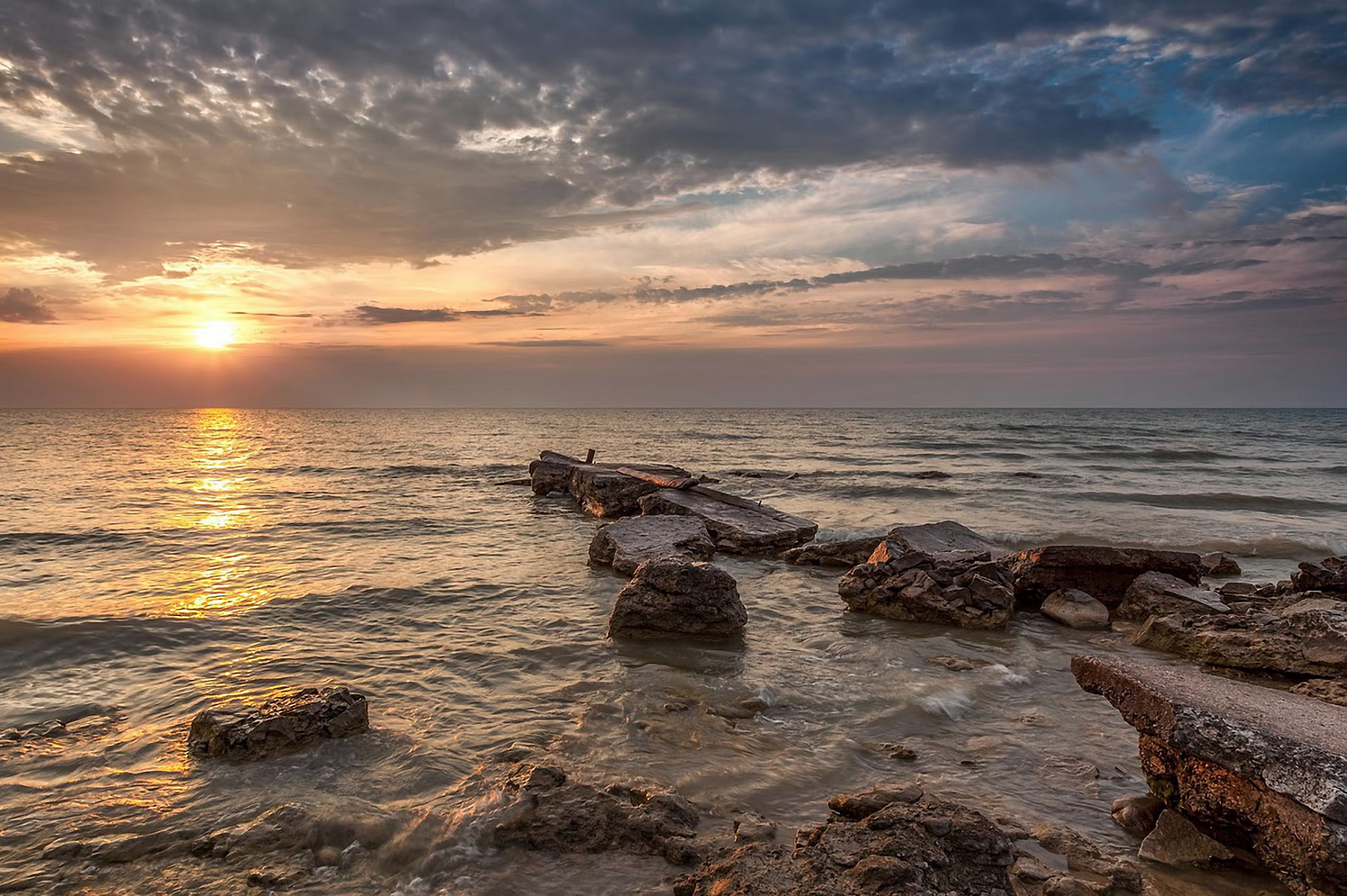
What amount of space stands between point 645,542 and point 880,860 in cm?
933

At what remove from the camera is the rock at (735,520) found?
14.5 metres

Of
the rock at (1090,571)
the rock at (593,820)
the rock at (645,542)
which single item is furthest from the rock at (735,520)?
the rock at (593,820)

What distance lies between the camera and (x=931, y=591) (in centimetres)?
955

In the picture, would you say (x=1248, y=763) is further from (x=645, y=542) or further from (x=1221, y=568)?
(x=1221, y=568)

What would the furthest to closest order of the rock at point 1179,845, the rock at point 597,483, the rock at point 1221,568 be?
1. the rock at point 597,483
2. the rock at point 1221,568
3. the rock at point 1179,845

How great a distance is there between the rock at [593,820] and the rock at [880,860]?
0.50m

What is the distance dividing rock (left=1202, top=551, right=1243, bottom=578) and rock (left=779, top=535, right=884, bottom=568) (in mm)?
6332

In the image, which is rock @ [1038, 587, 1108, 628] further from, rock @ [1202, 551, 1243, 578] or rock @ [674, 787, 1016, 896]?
rock @ [674, 787, 1016, 896]

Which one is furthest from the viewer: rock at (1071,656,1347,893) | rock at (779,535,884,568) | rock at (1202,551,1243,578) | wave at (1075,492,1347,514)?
wave at (1075,492,1347,514)

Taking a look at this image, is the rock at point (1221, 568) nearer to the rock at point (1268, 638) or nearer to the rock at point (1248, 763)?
the rock at point (1268, 638)

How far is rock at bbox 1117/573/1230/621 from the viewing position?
9328mm

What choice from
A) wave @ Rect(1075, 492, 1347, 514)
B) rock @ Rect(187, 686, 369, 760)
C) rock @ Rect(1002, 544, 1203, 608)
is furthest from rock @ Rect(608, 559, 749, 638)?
wave @ Rect(1075, 492, 1347, 514)

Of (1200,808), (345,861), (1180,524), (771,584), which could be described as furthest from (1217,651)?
(1180,524)

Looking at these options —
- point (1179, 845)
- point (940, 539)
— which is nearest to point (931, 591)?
point (940, 539)
